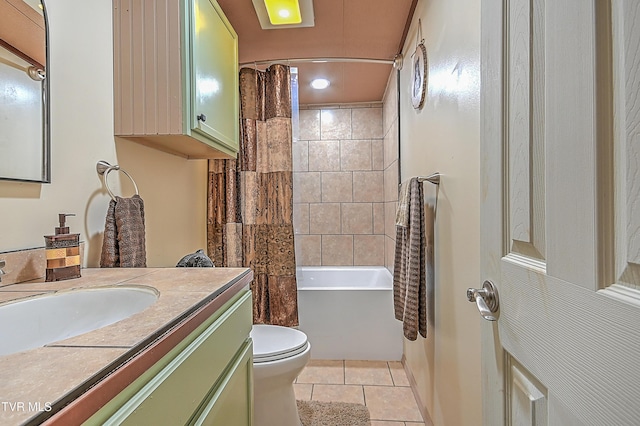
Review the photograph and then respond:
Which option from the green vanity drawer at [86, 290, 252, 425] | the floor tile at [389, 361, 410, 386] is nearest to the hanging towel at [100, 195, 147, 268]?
the green vanity drawer at [86, 290, 252, 425]

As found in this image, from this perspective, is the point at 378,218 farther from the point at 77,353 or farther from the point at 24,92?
the point at 77,353

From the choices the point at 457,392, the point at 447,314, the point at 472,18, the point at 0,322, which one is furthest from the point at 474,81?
the point at 0,322

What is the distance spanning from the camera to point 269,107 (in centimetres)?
236

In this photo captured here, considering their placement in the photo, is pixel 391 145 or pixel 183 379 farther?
pixel 391 145

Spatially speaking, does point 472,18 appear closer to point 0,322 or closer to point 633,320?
point 633,320

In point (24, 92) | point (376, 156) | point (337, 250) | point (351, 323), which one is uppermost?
point (376, 156)

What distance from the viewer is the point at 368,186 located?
3.40m

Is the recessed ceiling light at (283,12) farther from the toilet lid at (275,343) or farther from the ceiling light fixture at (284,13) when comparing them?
the toilet lid at (275,343)

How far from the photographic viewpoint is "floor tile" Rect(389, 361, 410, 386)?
2213 millimetres

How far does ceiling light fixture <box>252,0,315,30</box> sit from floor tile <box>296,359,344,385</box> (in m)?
2.22

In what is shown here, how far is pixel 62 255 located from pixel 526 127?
1.21 metres

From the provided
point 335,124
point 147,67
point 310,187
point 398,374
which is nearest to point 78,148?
point 147,67

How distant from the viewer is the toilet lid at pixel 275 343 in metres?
1.52

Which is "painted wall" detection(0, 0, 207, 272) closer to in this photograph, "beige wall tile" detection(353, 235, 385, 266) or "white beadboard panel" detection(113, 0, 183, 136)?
"white beadboard panel" detection(113, 0, 183, 136)
